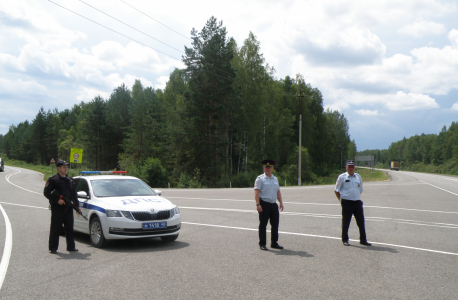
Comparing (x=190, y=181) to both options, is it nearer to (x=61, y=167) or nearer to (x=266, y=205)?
(x=61, y=167)

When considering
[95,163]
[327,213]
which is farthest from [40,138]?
[327,213]

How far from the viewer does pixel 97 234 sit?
8133mm

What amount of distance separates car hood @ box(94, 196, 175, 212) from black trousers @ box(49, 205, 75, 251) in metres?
0.76

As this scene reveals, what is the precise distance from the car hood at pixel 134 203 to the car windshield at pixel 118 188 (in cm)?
31

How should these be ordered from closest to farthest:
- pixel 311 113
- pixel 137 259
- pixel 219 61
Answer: pixel 137 259
pixel 219 61
pixel 311 113

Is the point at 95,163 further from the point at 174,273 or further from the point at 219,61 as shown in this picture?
the point at 174,273

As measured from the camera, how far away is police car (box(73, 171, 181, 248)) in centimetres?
775

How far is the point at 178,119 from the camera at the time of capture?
4241cm

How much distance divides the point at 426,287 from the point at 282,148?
192ft

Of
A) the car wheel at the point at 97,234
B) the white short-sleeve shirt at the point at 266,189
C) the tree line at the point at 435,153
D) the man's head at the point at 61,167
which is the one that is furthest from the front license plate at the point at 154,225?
the tree line at the point at 435,153

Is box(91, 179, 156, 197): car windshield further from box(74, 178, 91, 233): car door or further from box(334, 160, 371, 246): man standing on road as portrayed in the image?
box(334, 160, 371, 246): man standing on road

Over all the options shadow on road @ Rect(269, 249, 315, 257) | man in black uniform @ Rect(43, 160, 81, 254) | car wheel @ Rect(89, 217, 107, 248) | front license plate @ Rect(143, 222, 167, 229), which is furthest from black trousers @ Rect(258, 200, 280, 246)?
man in black uniform @ Rect(43, 160, 81, 254)

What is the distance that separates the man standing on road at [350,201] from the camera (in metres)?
8.09

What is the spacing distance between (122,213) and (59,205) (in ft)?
4.01
